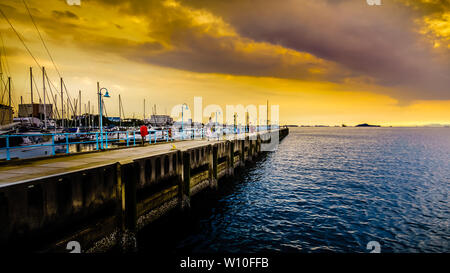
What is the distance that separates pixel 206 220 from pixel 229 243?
2.53 meters

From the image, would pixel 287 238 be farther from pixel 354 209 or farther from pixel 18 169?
pixel 18 169

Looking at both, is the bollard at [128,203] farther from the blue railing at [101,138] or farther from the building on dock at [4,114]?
the building on dock at [4,114]

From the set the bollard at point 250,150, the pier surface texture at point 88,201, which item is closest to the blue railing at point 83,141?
the pier surface texture at point 88,201

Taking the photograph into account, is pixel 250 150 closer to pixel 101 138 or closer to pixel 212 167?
pixel 212 167

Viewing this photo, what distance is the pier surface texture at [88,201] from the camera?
17.7ft

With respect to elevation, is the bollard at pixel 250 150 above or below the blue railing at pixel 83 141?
below

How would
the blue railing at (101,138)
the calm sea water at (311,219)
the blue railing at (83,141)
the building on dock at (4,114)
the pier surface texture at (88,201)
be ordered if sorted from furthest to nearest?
the building on dock at (4,114) → the blue railing at (101,138) → the blue railing at (83,141) → the calm sea water at (311,219) → the pier surface texture at (88,201)

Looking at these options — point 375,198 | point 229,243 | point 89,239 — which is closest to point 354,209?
point 375,198

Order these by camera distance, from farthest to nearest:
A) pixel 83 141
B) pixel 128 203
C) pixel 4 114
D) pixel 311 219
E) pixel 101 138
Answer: pixel 4 114 → pixel 83 141 → pixel 101 138 → pixel 311 219 → pixel 128 203

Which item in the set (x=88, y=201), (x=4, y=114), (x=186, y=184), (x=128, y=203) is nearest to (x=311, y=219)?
(x=186, y=184)

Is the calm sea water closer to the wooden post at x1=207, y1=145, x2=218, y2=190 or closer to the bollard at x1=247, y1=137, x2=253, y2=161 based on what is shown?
the wooden post at x1=207, y1=145, x2=218, y2=190

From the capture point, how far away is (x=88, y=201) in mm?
6949

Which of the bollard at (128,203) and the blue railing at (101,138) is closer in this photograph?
the bollard at (128,203)

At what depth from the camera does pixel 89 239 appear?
264 inches
